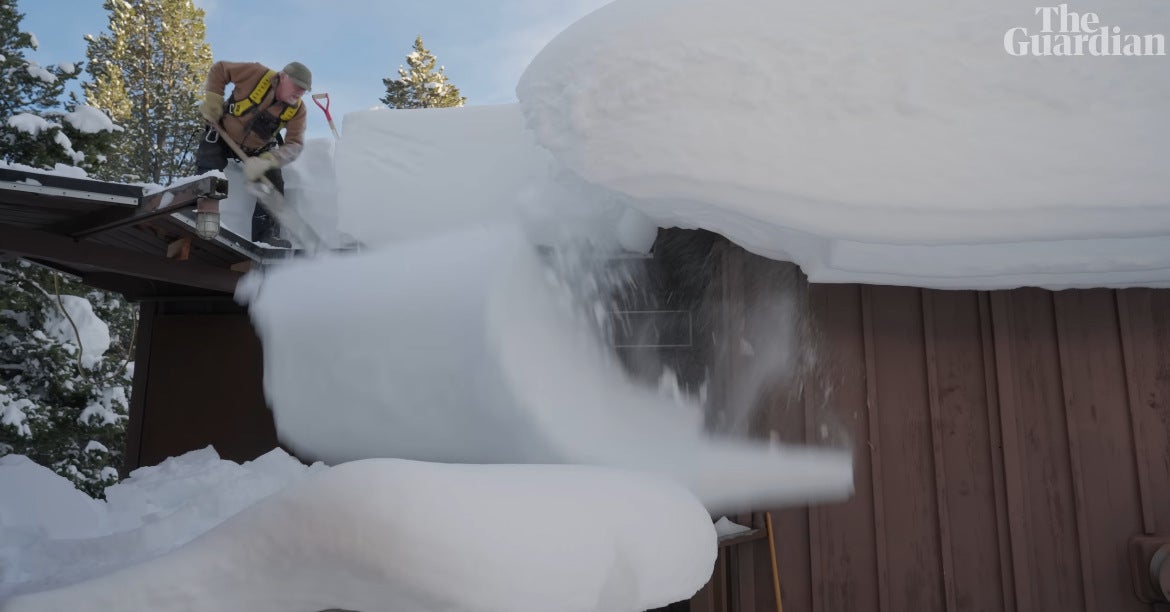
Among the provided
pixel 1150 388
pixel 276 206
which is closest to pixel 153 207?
pixel 276 206

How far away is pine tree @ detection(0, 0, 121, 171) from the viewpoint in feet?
22.9

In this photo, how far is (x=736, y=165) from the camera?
2.24 m

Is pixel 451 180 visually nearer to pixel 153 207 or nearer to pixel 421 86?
pixel 153 207

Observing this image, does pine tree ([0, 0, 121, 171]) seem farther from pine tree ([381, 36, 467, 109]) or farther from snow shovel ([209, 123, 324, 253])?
pine tree ([381, 36, 467, 109])

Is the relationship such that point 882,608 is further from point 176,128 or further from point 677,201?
point 176,128

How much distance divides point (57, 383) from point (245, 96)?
20.4ft

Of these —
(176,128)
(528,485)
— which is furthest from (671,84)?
(176,128)

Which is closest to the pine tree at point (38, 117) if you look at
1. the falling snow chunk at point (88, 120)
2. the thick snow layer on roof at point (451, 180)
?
the falling snow chunk at point (88, 120)

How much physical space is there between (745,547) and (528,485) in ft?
5.48

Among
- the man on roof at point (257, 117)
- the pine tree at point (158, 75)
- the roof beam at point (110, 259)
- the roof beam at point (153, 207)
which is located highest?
the pine tree at point (158, 75)

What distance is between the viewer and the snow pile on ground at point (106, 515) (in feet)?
6.03

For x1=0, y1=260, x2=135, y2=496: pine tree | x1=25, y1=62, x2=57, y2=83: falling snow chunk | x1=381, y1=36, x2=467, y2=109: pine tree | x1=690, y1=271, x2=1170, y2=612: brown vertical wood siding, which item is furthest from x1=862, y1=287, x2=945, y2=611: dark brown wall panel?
x1=381, y1=36, x2=467, y2=109: pine tree

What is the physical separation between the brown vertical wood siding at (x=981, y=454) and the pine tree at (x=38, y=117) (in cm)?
748

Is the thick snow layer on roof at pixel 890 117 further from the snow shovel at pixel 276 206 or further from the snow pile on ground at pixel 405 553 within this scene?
the snow shovel at pixel 276 206
